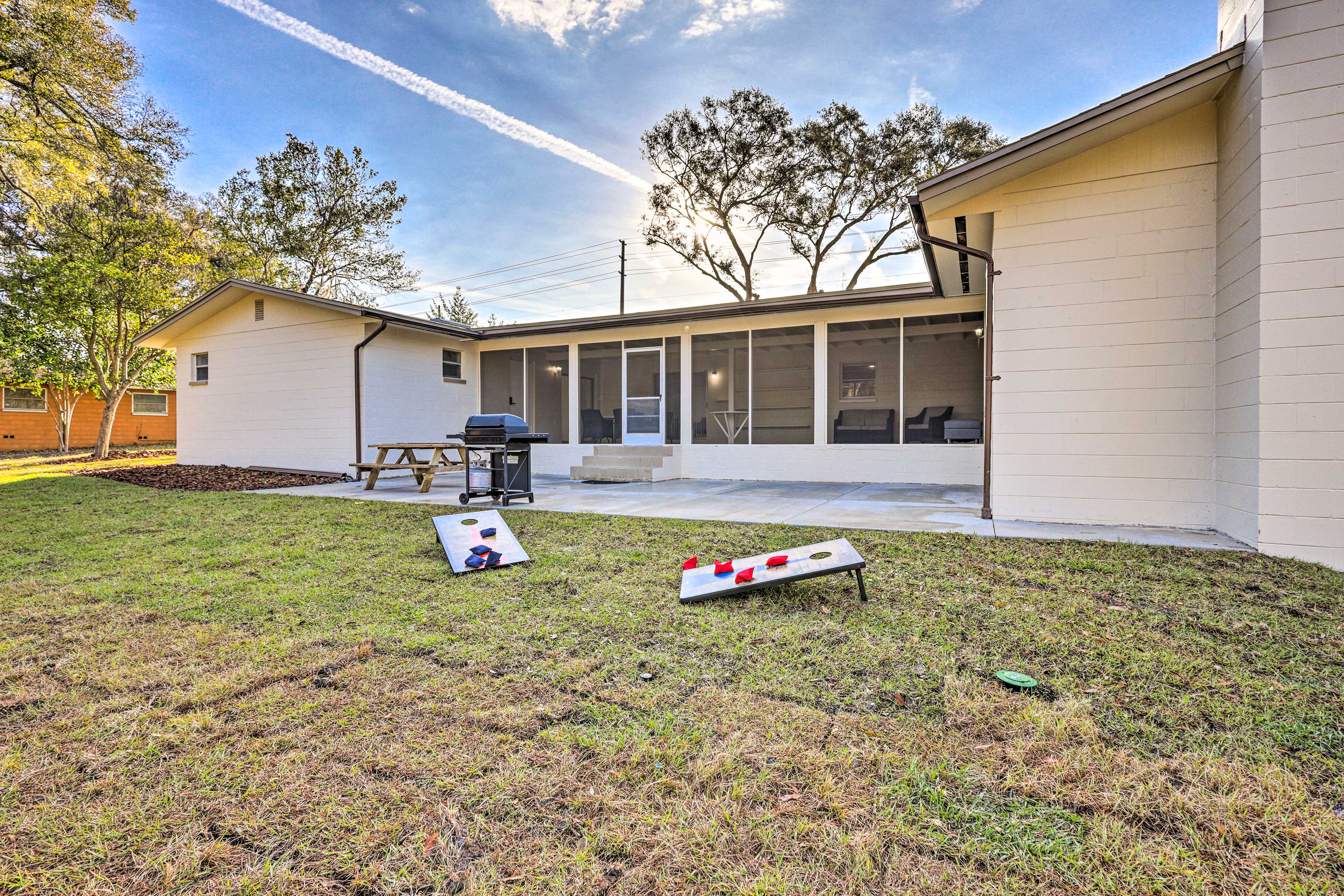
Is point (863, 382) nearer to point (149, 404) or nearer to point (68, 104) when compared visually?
point (68, 104)

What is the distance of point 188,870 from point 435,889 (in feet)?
1.64

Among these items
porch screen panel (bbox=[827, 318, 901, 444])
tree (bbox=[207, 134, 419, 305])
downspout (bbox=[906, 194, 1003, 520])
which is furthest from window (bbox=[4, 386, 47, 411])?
downspout (bbox=[906, 194, 1003, 520])

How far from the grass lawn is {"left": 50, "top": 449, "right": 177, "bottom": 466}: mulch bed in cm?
1379

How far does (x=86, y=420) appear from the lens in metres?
18.6

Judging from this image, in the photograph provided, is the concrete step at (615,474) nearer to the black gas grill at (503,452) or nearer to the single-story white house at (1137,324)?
the single-story white house at (1137,324)

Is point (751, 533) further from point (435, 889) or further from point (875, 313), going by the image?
point (875, 313)

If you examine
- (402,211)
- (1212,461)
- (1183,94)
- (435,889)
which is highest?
(402,211)

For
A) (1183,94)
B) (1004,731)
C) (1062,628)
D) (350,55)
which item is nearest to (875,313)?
(1183,94)

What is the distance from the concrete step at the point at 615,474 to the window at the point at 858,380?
3284 mm

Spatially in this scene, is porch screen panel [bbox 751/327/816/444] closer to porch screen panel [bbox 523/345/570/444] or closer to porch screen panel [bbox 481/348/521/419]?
porch screen panel [bbox 523/345/570/444]

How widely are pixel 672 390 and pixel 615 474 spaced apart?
1859 millimetres

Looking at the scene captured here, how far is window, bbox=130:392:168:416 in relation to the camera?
19.7m

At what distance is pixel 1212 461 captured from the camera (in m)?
4.75

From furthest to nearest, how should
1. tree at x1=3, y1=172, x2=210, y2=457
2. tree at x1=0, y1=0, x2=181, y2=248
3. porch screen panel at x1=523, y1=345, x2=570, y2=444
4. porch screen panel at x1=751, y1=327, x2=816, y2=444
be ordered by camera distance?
1. tree at x1=3, y1=172, x2=210, y2=457
2. porch screen panel at x1=523, y1=345, x2=570, y2=444
3. porch screen panel at x1=751, y1=327, x2=816, y2=444
4. tree at x1=0, y1=0, x2=181, y2=248
